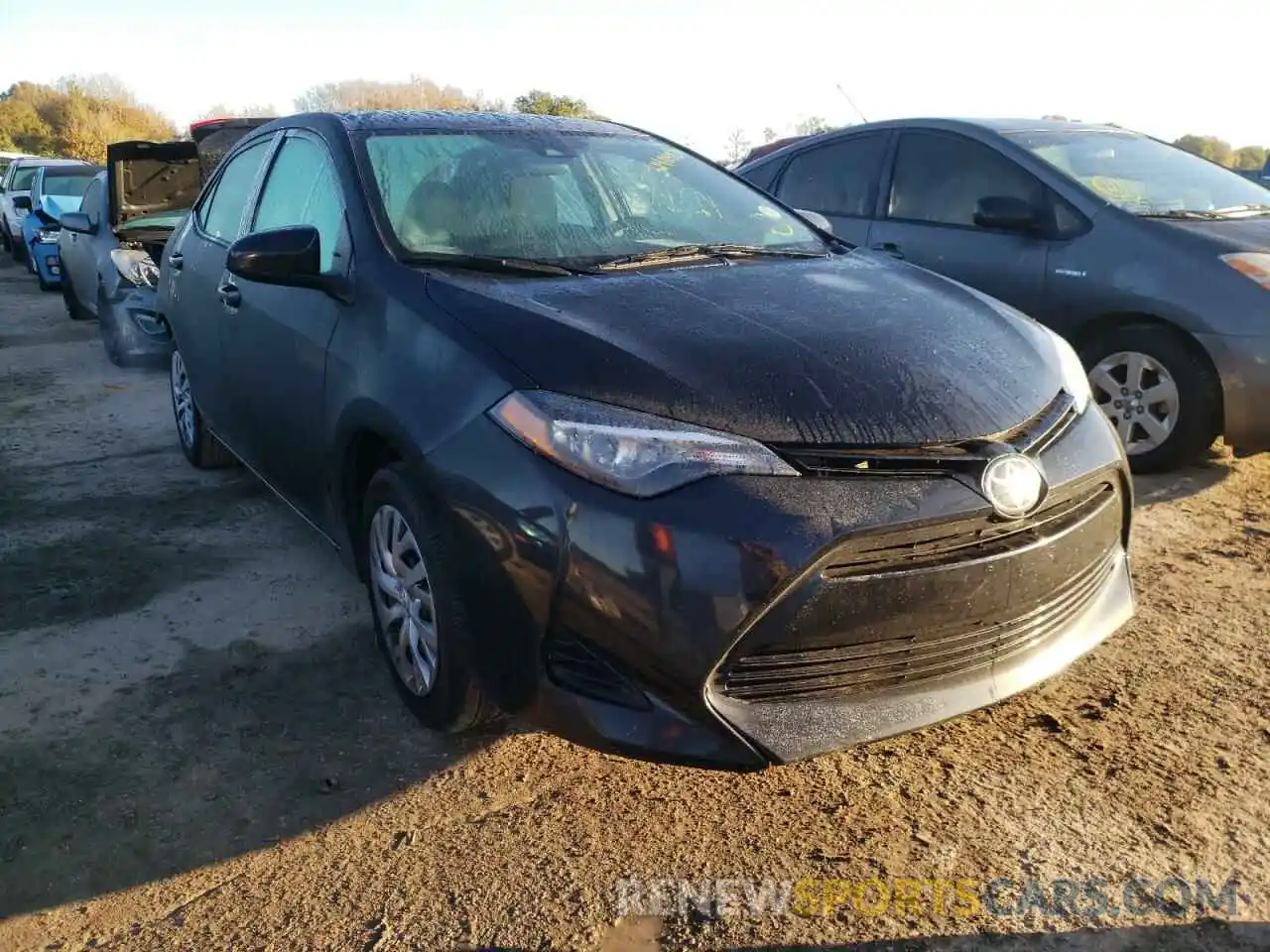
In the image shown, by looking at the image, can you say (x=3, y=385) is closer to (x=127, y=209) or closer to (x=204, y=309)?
(x=127, y=209)

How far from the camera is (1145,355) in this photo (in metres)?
4.70

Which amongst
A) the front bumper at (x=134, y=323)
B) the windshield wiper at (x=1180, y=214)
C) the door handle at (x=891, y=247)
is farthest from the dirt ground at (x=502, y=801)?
the front bumper at (x=134, y=323)

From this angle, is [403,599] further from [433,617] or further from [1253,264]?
[1253,264]

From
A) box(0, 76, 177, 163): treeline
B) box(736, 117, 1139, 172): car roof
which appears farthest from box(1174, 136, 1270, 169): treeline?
box(0, 76, 177, 163): treeline

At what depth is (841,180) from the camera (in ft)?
20.3

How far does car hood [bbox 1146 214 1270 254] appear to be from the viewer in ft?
15.0

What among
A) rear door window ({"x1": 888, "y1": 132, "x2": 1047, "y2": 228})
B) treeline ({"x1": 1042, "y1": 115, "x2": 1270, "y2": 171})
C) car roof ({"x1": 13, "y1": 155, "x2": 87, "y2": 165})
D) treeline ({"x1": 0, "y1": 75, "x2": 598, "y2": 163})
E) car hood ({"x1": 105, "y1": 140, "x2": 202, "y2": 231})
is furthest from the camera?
treeline ({"x1": 0, "y1": 75, "x2": 598, "y2": 163})

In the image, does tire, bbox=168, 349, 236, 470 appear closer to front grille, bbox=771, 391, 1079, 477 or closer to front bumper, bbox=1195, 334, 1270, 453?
front grille, bbox=771, 391, 1079, 477

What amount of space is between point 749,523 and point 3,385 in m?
7.26

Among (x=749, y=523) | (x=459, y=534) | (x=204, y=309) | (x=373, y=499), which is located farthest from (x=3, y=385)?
(x=749, y=523)

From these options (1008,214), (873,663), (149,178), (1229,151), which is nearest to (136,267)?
(149,178)

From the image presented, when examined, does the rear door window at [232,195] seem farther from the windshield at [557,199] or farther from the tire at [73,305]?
the tire at [73,305]

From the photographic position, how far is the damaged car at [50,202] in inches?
523

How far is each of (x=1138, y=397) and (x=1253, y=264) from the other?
71 cm
